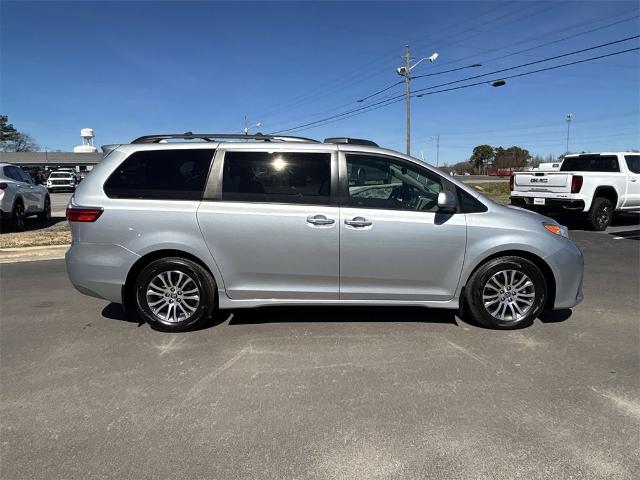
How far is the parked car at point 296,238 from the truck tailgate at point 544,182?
7884mm

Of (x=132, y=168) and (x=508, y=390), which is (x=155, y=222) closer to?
(x=132, y=168)

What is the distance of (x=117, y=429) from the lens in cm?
288

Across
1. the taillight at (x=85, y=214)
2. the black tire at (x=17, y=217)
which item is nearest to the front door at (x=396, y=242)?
the taillight at (x=85, y=214)

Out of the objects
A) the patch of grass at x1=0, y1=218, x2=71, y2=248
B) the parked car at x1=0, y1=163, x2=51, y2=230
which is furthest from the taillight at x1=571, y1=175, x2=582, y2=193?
the parked car at x1=0, y1=163, x2=51, y2=230

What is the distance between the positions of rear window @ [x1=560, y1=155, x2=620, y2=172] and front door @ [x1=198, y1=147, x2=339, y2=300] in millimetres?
10895

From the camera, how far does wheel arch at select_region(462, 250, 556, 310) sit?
4.38 meters

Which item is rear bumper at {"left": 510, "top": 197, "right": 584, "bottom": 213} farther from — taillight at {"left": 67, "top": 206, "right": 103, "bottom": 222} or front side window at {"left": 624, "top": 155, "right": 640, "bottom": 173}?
taillight at {"left": 67, "top": 206, "right": 103, "bottom": 222}

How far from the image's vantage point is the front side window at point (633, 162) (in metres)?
12.1

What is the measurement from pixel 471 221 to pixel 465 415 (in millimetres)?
1909

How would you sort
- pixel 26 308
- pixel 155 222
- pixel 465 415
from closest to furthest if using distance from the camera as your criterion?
1. pixel 465 415
2. pixel 155 222
3. pixel 26 308

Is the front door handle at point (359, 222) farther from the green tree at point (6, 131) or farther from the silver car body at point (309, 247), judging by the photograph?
the green tree at point (6, 131)

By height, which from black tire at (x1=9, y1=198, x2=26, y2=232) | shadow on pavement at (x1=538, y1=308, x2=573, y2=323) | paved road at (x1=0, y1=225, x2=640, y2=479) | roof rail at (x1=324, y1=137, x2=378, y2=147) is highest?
roof rail at (x1=324, y1=137, x2=378, y2=147)

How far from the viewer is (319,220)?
4242mm

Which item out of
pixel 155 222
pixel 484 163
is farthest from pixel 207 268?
pixel 484 163
